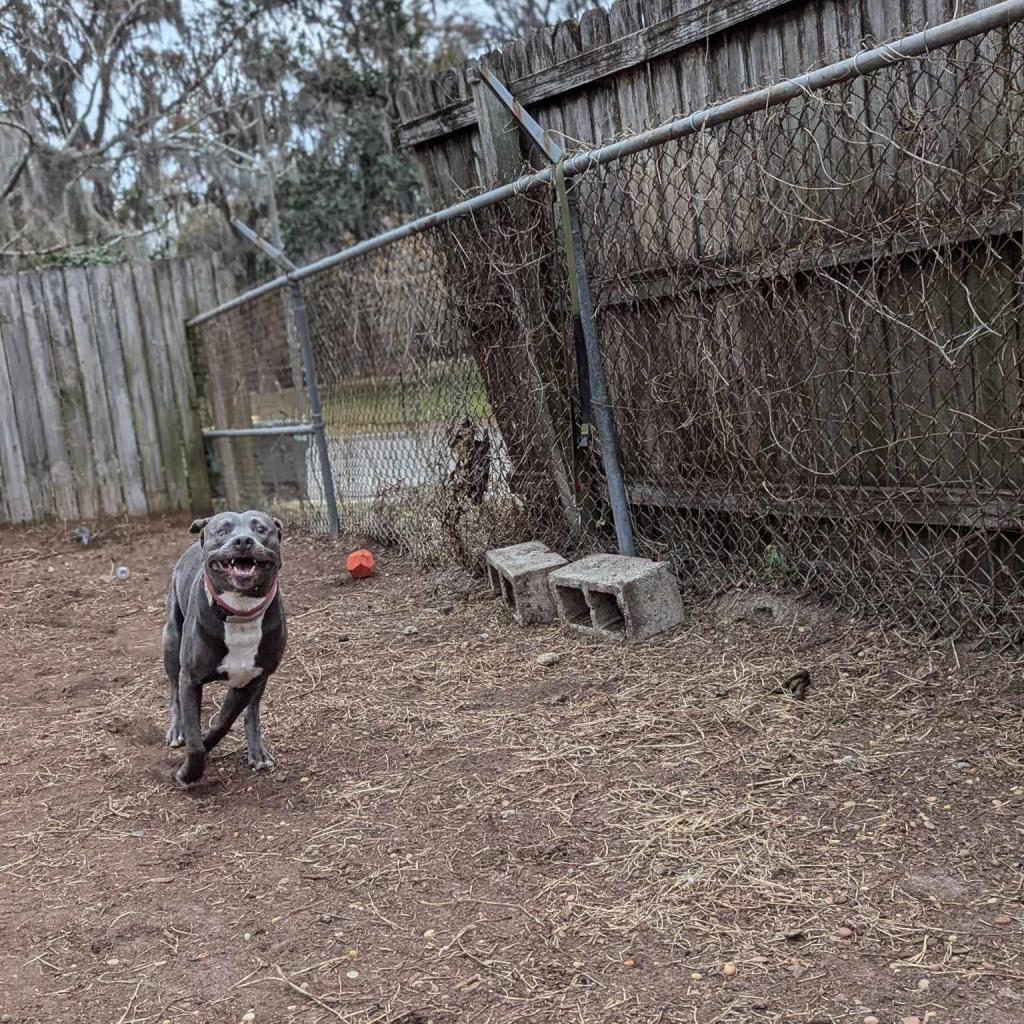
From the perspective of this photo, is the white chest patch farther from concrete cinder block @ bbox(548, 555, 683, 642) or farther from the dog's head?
concrete cinder block @ bbox(548, 555, 683, 642)

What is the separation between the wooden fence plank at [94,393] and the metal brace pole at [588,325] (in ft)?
→ 17.8

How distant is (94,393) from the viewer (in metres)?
8.98

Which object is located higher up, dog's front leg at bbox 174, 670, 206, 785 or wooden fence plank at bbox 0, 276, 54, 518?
wooden fence plank at bbox 0, 276, 54, 518

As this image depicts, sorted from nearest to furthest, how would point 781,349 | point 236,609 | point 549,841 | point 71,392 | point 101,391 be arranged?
point 549,841, point 236,609, point 781,349, point 71,392, point 101,391

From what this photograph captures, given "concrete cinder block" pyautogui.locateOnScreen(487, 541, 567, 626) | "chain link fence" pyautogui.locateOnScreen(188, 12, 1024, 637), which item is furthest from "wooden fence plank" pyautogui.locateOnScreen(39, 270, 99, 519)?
"concrete cinder block" pyautogui.locateOnScreen(487, 541, 567, 626)

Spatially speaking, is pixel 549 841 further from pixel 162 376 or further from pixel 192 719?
pixel 162 376

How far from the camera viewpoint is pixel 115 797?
11.5 ft

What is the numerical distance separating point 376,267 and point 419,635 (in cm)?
239

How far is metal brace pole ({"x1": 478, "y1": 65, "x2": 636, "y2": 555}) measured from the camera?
4461 mm

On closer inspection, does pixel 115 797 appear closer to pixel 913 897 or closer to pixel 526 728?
pixel 526 728

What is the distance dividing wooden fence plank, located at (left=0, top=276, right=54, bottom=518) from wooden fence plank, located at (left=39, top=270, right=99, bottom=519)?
0.20 meters

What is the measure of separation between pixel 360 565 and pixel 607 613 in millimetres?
2163

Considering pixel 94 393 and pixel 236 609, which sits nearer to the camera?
pixel 236 609

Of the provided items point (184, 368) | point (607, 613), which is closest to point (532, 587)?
point (607, 613)
